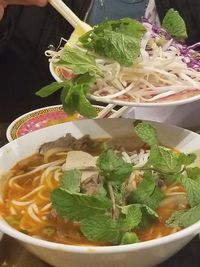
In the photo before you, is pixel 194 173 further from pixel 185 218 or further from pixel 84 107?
pixel 84 107

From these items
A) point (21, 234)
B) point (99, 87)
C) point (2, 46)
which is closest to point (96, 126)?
point (99, 87)

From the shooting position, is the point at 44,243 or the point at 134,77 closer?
the point at 44,243

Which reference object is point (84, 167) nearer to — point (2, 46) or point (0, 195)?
point (0, 195)

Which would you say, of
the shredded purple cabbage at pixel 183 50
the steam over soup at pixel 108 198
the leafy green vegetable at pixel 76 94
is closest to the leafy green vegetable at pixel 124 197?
the steam over soup at pixel 108 198

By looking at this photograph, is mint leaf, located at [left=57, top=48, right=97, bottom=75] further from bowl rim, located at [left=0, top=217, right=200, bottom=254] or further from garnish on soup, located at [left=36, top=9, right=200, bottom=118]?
bowl rim, located at [left=0, top=217, right=200, bottom=254]

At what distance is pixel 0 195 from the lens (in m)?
0.97

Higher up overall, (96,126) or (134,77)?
(134,77)

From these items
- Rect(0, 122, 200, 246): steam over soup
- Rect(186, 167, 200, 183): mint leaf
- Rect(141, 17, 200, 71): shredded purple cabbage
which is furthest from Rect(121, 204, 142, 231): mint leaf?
Rect(141, 17, 200, 71): shredded purple cabbage

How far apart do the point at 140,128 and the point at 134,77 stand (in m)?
0.17

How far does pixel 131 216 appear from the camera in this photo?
80 cm

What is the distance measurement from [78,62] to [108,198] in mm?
296

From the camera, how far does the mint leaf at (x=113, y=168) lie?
846 mm

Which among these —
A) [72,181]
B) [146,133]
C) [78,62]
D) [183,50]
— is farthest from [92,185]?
[183,50]

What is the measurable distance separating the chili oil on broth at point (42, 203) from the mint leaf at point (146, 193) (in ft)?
0.12
